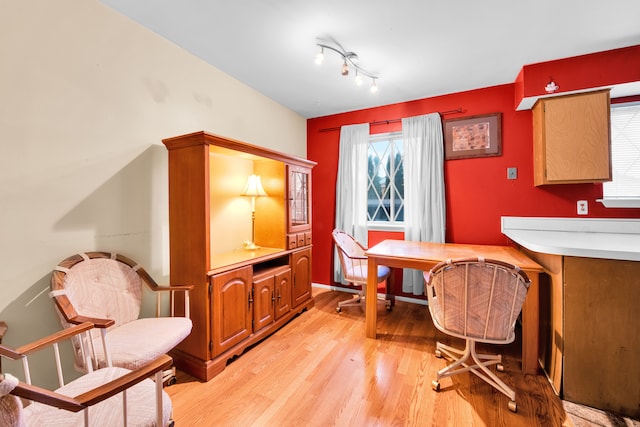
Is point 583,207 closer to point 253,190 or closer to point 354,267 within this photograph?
point 354,267

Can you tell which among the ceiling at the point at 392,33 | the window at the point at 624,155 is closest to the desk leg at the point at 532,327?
the window at the point at 624,155

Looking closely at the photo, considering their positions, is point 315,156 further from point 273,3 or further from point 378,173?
point 273,3

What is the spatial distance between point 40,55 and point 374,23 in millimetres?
2086

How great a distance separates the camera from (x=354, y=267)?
3.07m

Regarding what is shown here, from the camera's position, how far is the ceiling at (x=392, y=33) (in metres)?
1.75

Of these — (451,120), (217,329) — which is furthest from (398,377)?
(451,120)

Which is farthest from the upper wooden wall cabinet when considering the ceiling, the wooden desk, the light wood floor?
the light wood floor

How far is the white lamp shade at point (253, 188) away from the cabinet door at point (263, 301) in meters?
0.86

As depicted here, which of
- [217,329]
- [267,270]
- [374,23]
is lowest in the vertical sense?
[217,329]

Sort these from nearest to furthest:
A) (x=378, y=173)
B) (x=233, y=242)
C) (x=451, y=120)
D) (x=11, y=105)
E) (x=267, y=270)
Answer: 1. (x=11, y=105)
2. (x=267, y=270)
3. (x=233, y=242)
4. (x=451, y=120)
5. (x=378, y=173)

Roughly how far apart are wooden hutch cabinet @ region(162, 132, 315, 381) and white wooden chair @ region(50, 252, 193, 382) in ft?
0.62

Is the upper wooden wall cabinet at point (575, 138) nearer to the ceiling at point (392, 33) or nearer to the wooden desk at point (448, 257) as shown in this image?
the ceiling at point (392, 33)

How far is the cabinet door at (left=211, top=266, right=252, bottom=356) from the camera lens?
6.30 feet

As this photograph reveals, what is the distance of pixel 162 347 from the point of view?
1490 millimetres
